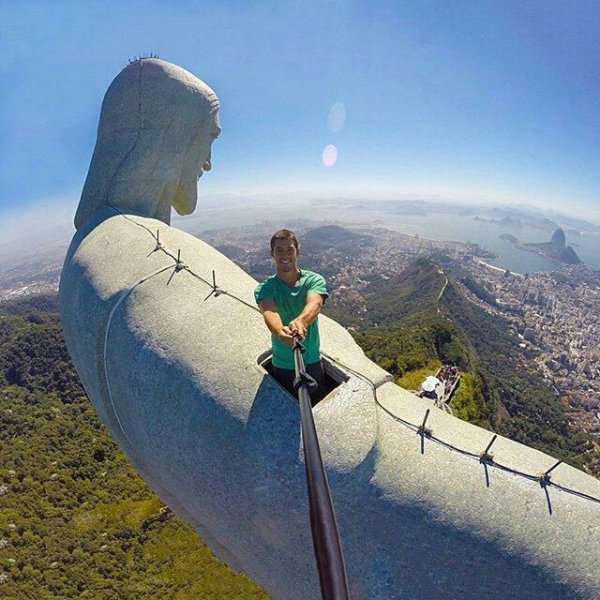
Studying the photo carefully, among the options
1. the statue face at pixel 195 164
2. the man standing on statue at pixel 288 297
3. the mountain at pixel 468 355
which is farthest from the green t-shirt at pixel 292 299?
the mountain at pixel 468 355

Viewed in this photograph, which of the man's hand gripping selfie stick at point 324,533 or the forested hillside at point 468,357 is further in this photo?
the forested hillside at point 468,357

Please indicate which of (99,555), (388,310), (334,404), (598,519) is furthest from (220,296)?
(388,310)

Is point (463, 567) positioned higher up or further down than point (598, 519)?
further down

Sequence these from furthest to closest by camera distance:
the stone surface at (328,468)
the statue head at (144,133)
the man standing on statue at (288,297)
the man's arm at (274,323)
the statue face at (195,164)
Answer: the statue face at (195,164), the statue head at (144,133), the man standing on statue at (288,297), the man's arm at (274,323), the stone surface at (328,468)

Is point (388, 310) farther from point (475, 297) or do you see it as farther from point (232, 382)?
point (232, 382)

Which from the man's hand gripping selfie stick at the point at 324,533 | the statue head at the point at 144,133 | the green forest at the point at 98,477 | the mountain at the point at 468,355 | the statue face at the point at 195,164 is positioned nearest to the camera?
the man's hand gripping selfie stick at the point at 324,533

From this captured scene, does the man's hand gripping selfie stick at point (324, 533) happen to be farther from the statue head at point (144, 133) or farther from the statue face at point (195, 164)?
the statue face at point (195, 164)

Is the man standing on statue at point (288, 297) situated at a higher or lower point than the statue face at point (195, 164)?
lower

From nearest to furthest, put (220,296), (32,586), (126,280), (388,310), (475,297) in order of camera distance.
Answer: (220,296)
(126,280)
(32,586)
(388,310)
(475,297)
